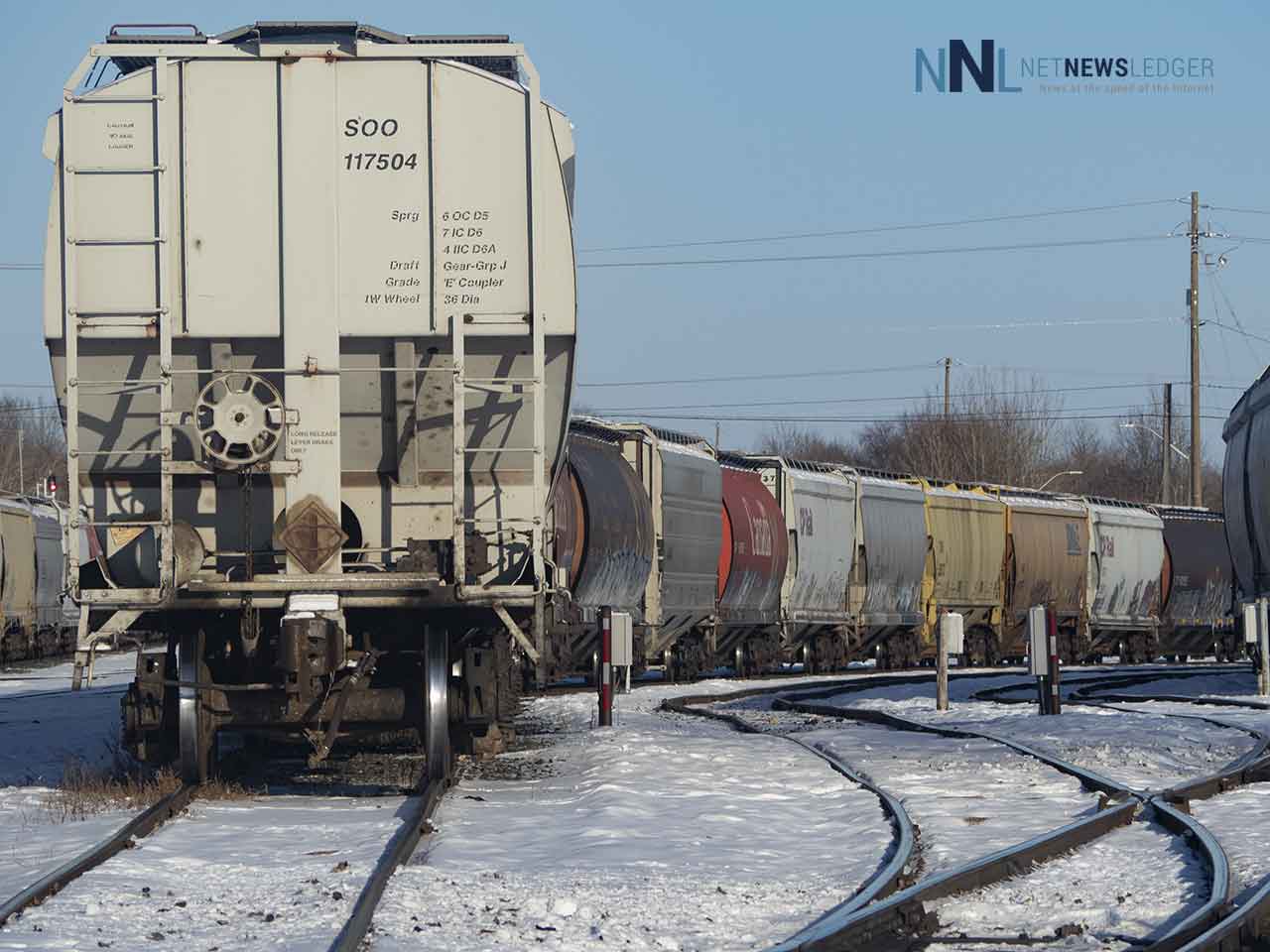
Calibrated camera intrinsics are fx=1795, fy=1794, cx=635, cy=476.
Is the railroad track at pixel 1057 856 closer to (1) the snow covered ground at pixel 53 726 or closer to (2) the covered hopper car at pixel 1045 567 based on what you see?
(1) the snow covered ground at pixel 53 726

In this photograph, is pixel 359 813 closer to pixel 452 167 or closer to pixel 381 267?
pixel 381 267

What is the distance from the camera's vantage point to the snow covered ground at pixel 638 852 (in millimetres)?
7504

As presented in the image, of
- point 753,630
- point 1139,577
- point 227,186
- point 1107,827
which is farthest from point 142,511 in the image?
point 1139,577

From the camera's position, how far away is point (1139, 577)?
4338 centimetres

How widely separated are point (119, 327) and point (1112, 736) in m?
9.59

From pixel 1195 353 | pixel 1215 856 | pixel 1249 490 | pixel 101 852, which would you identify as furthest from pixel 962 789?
pixel 1195 353

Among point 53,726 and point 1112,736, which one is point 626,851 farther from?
point 53,726

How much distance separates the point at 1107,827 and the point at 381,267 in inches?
223

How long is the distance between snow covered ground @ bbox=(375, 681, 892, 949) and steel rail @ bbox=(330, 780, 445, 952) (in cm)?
7

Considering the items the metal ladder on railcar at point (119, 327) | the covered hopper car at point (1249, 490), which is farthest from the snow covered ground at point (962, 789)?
the covered hopper car at point (1249, 490)

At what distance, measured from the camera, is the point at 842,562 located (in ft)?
110

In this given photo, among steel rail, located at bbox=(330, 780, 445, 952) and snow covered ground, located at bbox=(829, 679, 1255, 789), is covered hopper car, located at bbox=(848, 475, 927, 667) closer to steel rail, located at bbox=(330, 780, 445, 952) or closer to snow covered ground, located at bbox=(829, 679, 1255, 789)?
snow covered ground, located at bbox=(829, 679, 1255, 789)

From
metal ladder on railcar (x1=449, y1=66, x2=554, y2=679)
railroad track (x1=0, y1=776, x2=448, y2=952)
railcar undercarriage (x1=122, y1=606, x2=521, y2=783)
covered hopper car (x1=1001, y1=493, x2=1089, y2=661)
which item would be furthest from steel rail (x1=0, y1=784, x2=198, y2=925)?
covered hopper car (x1=1001, y1=493, x2=1089, y2=661)

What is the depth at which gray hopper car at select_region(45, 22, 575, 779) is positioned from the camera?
1138 centimetres
